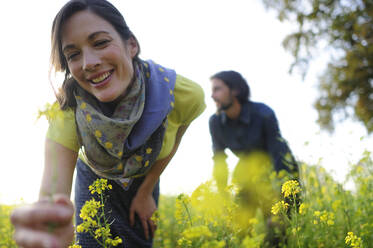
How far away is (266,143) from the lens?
4.18 meters

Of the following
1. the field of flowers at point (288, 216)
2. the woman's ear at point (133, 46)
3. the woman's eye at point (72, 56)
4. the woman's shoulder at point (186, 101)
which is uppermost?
the woman's ear at point (133, 46)

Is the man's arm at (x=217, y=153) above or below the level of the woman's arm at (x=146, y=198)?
above

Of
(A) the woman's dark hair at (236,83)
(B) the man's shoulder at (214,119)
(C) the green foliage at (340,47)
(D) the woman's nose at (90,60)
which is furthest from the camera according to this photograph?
(C) the green foliage at (340,47)

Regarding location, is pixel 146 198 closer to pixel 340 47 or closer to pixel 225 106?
pixel 225 106

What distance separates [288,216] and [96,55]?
1.90 meters

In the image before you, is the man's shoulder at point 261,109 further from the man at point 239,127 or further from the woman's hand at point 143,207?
the woman's hand at point 143,207

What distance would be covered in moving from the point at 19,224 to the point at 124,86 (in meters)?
1.30

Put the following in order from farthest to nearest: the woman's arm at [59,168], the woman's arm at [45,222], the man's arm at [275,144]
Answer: the man's arm at [275,144] → the woman's arm at [59,168] → the woman's arm at [45,222]

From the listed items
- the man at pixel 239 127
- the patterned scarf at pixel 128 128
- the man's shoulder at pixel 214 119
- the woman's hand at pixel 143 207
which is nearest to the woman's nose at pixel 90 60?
the patterned scarf at pixel 128 128

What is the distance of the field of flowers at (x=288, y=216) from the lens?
1613 mm

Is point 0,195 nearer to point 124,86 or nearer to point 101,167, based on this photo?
point 101,167

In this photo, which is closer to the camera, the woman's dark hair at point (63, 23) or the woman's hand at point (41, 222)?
the woman's hand at point (41, 222)

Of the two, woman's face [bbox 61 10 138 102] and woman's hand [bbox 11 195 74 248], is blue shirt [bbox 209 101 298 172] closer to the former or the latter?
woman's face [bbox 61 10 138 102]

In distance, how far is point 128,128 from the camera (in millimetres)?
2055
